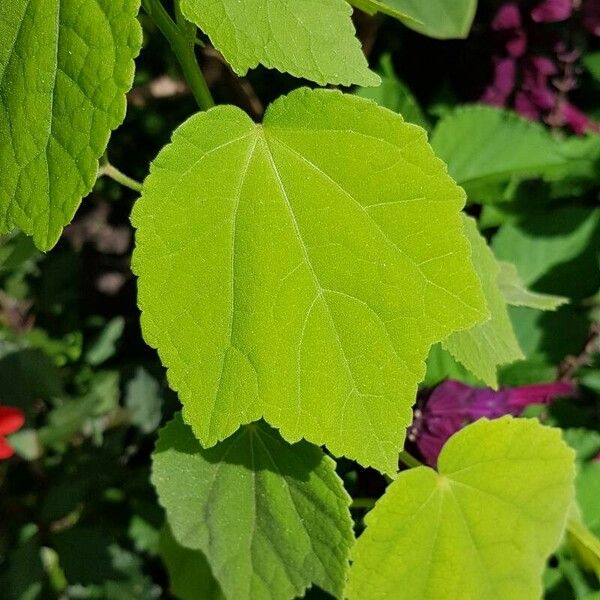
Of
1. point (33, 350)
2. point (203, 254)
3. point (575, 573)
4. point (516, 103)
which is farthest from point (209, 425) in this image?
point (516, 103)

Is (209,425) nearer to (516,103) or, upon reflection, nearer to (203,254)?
(203,254)

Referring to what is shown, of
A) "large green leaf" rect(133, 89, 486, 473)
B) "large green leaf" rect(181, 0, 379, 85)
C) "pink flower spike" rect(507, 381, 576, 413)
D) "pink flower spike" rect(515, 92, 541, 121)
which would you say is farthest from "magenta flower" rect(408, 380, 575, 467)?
"pink flower spike" rect(515, 92, 541, 121)

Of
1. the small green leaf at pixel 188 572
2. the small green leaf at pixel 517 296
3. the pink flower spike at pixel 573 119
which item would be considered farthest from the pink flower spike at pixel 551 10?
the small green leaf at pixel 188 572

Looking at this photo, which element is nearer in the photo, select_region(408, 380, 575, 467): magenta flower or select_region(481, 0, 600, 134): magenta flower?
select_region(408, 380, 575, 467): magenta flower

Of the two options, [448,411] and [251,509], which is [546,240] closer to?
[448,411]

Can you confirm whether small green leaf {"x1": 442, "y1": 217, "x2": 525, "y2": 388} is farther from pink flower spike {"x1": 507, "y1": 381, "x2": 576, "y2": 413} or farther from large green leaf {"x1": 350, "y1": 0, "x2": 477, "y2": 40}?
large green leaf {"x1": 350, "y1": 0, "x2": 477, "y2": 40}

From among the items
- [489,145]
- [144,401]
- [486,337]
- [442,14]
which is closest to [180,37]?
[486,337]

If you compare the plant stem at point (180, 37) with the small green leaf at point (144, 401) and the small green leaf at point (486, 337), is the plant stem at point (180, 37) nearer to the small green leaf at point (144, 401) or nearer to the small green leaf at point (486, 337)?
the small green leaf at point (486, 337)
